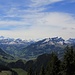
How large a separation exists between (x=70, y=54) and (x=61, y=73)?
5.13m

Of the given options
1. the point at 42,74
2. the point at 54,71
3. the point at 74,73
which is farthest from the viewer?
the point at 42,74

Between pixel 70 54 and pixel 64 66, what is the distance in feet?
10.1

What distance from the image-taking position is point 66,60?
161 ft

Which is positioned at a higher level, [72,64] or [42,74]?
[72,64]

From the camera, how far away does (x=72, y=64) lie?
1919 inches

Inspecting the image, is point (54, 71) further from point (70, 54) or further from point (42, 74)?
point (42, 74)

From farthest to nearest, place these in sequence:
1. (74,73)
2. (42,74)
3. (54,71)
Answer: (42,74) → (54,71) → (74,73)

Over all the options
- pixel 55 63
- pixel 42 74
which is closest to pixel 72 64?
pixel 55 63

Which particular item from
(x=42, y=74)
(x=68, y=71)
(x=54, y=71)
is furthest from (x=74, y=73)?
(x=42, y=74)

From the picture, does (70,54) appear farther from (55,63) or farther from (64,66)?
(55,63)

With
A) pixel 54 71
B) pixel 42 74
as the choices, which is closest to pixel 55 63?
pixel 54 71

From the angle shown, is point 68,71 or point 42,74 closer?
point 68,71

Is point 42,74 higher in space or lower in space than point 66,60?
lower

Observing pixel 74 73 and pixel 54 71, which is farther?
pixel 54 71
